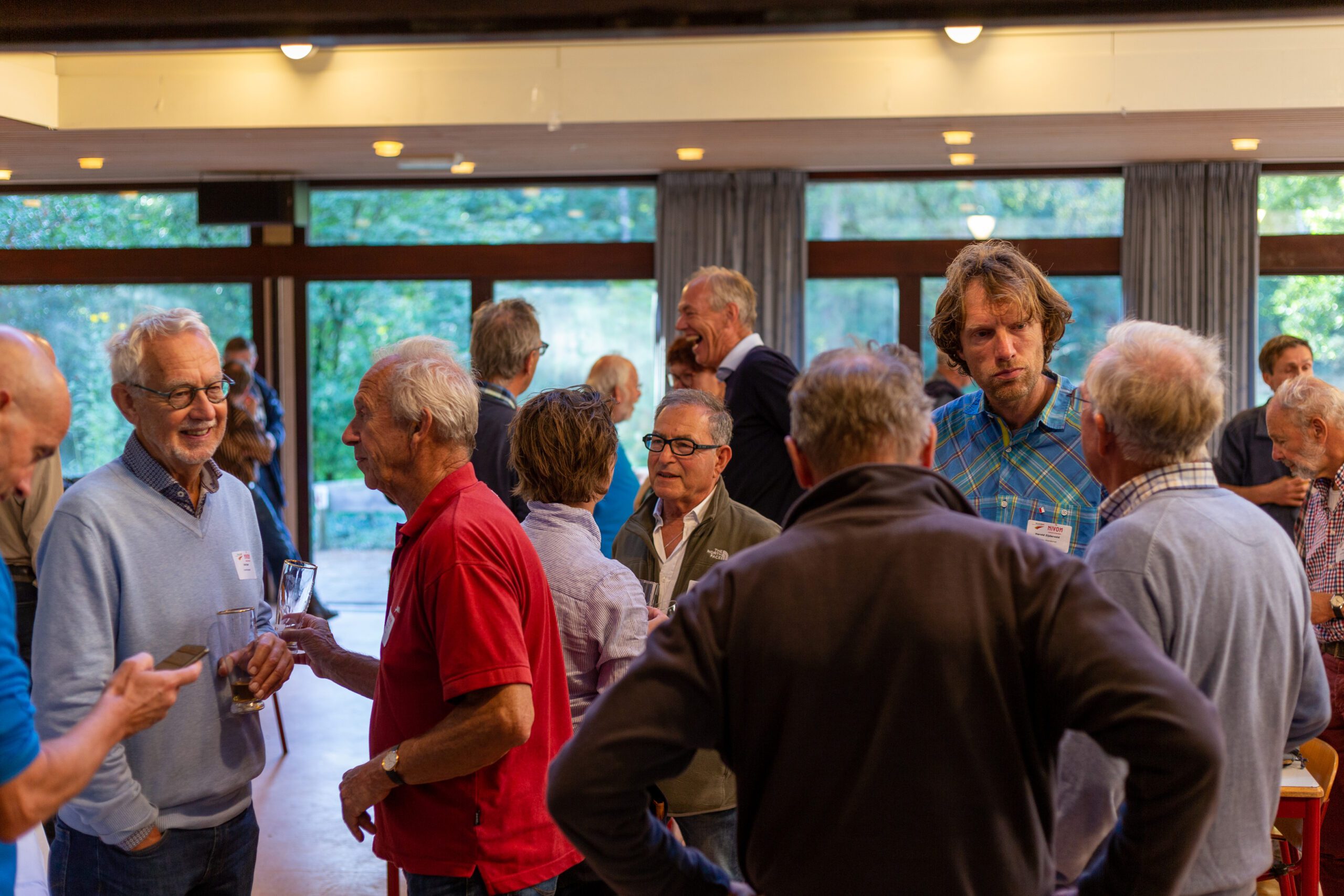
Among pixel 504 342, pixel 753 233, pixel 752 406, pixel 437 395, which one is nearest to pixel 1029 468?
pixel 437 395

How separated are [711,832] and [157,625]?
4.22 ft

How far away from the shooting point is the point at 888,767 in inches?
47.1

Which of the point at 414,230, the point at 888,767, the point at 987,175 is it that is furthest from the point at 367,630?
the point at 888,767

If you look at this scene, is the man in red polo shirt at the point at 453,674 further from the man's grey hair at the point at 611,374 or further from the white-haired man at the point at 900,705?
the man's grey hair at the point at 611,374

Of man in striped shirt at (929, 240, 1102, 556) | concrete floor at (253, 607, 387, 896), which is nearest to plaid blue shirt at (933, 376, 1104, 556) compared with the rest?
man in striped shirt at (929, 240, 1102, 556)

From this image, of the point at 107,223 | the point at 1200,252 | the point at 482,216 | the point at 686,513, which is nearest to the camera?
the point at 686,513

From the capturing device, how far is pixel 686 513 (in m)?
2.79

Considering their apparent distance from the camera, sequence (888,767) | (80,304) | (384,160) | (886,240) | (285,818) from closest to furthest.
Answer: (888,767) < (285,818) < (384,160) < (886,240) < (80,304)

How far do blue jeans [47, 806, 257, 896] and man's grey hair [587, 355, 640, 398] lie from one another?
3404 mm

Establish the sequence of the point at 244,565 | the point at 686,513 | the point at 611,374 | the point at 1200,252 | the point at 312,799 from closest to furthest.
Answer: the point at 244,565, the point at 686,513, the point at 312,799, the point at 611,374, the point at 1200,252

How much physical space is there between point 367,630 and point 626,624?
5918mm

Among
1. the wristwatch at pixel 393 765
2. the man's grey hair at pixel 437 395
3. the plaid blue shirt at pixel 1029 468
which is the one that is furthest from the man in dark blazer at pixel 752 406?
the wristwatch at pixel 393 765

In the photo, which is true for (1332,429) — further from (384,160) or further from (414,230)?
(414,230)

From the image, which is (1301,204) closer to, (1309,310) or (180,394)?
(1309,310)
